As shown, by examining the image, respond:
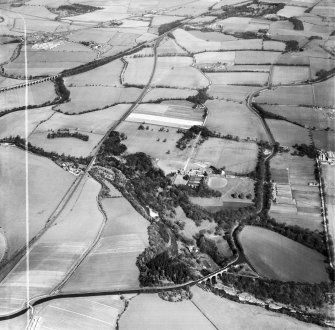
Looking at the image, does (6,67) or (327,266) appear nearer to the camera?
(327,266)

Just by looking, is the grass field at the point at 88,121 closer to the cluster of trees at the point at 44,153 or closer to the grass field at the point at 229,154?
the cluster of trees at the point at 44,153

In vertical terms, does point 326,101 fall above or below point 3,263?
above

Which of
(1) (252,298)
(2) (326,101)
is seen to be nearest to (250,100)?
(2) (326,101)

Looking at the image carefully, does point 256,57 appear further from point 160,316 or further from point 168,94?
point 160,316

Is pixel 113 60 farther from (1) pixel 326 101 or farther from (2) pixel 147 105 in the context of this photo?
(1) pixel 326 101

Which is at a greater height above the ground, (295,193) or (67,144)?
(295,193)

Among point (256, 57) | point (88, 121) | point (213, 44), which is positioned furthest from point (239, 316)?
point (213, 44)
